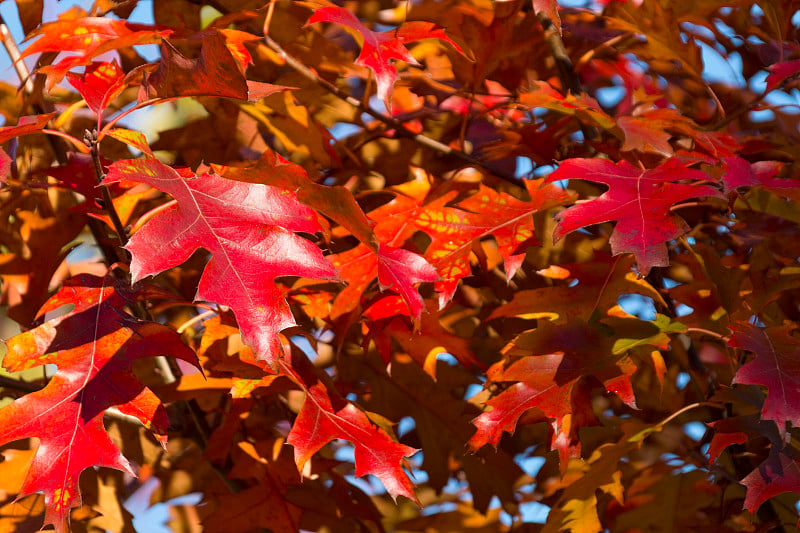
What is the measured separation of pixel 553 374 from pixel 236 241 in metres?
0.46

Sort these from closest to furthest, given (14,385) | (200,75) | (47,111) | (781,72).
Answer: (200,75)
(14,385)
(781,72)
(47,111)

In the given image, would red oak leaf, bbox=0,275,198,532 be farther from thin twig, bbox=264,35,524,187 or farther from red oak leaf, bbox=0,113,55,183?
thin twig, bbox=264,35,524,187

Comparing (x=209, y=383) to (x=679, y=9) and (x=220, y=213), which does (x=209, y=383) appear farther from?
(x=679, y=9)

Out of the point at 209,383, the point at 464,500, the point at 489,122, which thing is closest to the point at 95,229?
the point at 209,383

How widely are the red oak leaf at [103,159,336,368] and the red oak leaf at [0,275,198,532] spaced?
0.48ft

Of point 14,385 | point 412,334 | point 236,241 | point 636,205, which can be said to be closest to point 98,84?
point 236,241

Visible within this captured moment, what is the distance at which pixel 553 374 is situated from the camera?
1.08 meters

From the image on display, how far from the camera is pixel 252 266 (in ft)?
2.85

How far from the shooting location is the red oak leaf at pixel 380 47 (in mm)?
1045

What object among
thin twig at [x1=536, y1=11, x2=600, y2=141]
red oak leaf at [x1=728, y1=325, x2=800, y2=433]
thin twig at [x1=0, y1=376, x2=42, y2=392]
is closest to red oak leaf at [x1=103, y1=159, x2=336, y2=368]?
thin twig at [x1=0, y1=376, x2=42, y2=392]

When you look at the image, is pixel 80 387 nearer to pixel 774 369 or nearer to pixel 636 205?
pixel 636 205

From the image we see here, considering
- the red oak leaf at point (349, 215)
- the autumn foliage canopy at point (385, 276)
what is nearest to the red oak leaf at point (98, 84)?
the autumn foliage canopy at point (385, 276)

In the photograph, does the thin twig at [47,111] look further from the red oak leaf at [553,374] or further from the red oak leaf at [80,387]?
the red oak leaf at [553,374]

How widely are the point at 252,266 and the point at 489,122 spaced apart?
0.85 metres
